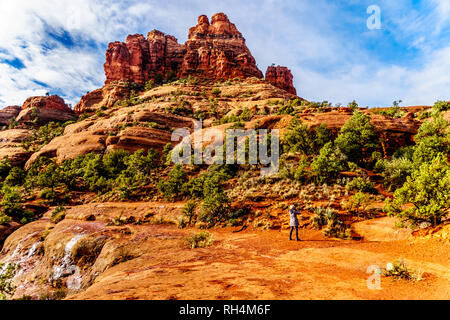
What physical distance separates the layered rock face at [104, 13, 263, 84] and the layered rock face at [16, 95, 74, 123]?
20366mm

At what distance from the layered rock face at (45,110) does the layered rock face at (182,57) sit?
2037 centimetres

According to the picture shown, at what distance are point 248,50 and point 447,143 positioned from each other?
98.5m

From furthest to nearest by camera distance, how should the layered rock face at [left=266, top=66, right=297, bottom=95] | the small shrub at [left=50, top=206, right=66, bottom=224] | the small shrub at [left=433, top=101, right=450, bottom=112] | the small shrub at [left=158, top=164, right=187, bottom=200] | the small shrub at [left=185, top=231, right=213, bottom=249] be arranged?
the layered rock face at [left=266, top=66, right=297, bottom=95] → the small shrub at [left=433, top=101, right=450, bottom=112] → the small shrub at [left=158, top=164, right=187, bottom=200] → the small shrub at [left=50, top=206, right=66, bottom=224] → the small shrub at [left=185, top=231, right=213, bottom=249]

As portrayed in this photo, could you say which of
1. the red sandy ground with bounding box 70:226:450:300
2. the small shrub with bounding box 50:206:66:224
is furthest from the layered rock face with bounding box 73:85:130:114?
the red sandy ground with bounding box 70:226:450:300

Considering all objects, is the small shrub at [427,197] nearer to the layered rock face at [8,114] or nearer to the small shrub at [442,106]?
the small shrub at [442,106]

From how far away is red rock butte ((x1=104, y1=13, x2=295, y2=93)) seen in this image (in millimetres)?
83500

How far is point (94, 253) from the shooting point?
10.7 metres

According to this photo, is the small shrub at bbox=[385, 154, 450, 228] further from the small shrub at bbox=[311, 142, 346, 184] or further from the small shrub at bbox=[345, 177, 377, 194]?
the small shrub at bbox=[311, 142, 346, 184]

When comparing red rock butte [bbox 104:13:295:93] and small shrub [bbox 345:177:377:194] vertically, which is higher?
red rock butte [bbox 104:13:295:93]

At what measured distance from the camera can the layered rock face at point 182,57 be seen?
83.5 metres

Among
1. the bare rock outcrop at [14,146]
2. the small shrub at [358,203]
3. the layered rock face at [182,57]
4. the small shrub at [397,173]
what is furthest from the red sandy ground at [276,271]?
the layered rock face at [182,57]

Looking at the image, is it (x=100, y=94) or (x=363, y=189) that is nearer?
(x=363, y=189)
